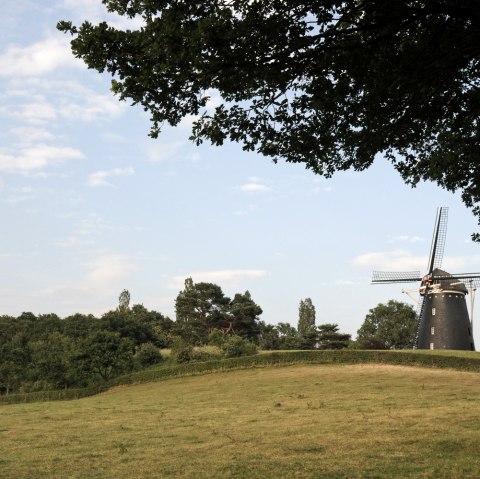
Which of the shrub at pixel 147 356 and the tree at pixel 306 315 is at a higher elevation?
the tree at pixel 306 315

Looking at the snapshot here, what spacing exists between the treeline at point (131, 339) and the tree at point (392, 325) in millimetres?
10279

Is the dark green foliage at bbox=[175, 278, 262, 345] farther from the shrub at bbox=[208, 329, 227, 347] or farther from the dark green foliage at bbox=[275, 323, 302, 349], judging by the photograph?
the shrub at bbox=[208, 329, 227, 347]

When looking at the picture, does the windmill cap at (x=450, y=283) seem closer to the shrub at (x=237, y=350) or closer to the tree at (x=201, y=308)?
the shrub at (x=237, y=350)

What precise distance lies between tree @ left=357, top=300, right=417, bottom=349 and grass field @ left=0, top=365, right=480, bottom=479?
226 feet

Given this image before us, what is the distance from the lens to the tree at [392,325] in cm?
10862

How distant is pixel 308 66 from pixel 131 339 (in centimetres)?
6865

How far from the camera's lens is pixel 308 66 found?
12.8 meters

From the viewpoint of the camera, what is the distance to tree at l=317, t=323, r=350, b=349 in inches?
4048

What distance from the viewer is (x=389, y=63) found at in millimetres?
12977

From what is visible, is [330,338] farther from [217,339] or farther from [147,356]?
[147,356]

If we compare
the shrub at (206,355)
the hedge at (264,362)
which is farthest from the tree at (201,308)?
the hedge at (264,362)

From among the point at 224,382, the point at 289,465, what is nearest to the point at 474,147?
the point at 289,465

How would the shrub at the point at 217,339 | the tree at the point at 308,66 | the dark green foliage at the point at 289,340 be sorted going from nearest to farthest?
the tree at the point at 308,66, the shrub at the point at 217,339, the dark green foliage at the point at 289,340

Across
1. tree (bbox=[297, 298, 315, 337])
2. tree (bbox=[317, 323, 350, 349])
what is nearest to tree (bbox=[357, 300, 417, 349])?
tree (bbox=[317, 323, 350, 349])
